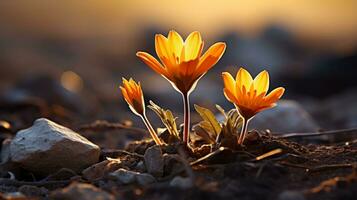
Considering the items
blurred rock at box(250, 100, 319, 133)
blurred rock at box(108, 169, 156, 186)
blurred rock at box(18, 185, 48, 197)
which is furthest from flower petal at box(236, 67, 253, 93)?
blurred rock at box(250, 100, 319, 133)

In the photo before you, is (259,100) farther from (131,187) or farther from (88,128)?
(88,128)

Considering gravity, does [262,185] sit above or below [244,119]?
below

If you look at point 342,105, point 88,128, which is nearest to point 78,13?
point 342,105

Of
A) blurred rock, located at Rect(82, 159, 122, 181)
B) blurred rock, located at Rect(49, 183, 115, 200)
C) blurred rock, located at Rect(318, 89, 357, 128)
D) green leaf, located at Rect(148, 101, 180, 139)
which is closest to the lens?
blurred rock, located at Rect(49, 183, 115, 200)

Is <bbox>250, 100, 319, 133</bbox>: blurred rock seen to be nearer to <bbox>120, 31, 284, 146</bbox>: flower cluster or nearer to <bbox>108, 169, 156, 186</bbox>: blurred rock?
<bbox>120, 31, 284, 146</bbox>: flower cluster

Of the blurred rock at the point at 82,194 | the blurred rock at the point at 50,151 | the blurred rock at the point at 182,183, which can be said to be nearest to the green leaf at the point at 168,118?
the blurred rock at the point at 50,151

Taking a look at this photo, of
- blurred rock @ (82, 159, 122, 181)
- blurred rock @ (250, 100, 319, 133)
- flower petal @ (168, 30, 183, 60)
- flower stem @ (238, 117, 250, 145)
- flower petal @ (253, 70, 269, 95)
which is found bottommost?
blurred rock @ (250, 100, 319, 133)
